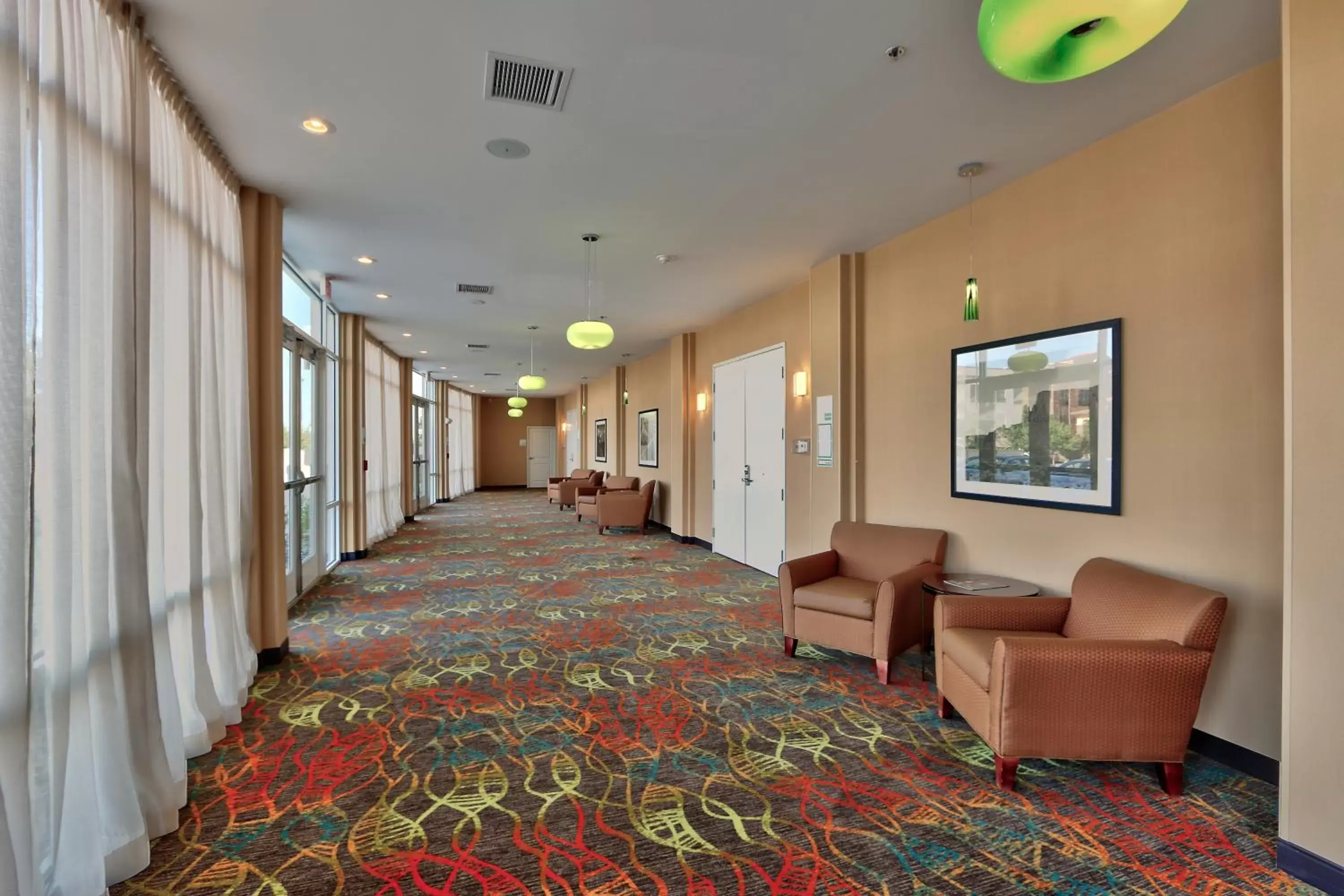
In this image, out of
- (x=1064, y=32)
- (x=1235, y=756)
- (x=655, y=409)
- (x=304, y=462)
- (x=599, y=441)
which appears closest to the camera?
(x=1064, y=32)

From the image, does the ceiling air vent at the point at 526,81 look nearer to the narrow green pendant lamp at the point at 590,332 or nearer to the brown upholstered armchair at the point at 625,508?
the narrow green pendant lamp at the point at 590,332

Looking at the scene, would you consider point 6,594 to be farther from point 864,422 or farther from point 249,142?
point 864,422

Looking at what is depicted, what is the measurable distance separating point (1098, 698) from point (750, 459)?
17.6 ft

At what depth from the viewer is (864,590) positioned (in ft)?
14.1

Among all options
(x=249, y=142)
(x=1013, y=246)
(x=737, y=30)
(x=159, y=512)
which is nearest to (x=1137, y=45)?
(x=737, y=30)

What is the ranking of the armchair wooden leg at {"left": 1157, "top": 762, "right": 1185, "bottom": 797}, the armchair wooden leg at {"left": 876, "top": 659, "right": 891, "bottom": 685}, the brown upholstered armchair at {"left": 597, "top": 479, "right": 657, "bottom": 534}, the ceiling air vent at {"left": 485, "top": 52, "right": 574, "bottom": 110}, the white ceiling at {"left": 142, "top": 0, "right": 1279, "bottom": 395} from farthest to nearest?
the brown upholstered armchair at {"left": 597, "top": 479, "right": 657, "bottom": 534}
the armchair wooden leg at {"left": 876, "top": 659, "right": 891, "bottom": 685}
the ceiling air vent at {"left": 485, "top": 52, "right": 574, "bottom": 110}
the armchair wooden leg at {"left": 1157, "top": 762, "right": 1185, "bottom": 797}
the white ceiling at {"left": 142, "top": 0, "right": 1279, "bottom": 395}

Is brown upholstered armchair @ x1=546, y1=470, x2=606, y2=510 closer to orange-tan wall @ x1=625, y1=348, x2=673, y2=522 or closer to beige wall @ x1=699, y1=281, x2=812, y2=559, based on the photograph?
orange-tan wall @ x1=625, y1=348, x2=673, y2=522

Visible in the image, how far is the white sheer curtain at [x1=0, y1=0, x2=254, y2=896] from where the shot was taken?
1.79 meters

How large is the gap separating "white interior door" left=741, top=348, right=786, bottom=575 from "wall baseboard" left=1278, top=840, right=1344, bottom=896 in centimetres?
492

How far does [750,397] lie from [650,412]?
416 centimetres

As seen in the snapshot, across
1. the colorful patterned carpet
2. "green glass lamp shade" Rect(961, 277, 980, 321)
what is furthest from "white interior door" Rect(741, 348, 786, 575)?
"green glass lamp shade" Rect(961, 277, 980, 321)

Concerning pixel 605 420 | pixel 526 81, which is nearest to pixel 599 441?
pixel 605 420

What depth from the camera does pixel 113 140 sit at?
2357 mm

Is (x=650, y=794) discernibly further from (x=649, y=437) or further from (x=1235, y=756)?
(x=649, y=437)
